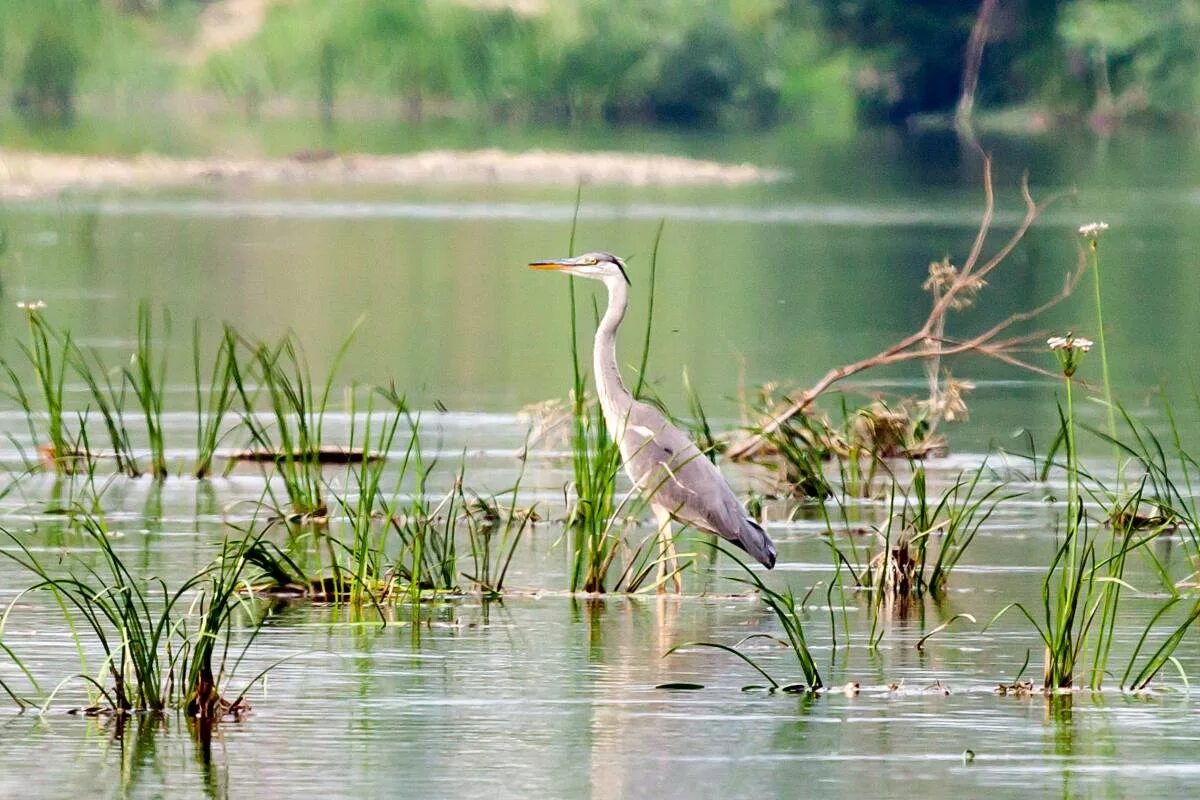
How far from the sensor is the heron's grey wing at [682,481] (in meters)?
7.99

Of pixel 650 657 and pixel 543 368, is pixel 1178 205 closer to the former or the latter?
pixel 543 368

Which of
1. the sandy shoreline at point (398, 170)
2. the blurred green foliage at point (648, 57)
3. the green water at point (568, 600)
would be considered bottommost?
the green water at point (568, 600)

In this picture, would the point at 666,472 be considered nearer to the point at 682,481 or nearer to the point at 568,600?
the point at 682,481

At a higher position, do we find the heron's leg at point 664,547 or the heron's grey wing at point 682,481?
the heron's grey wing at point 682,481

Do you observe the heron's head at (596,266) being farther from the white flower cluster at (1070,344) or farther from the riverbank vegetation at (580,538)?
the white flower cluster at (1070,344)

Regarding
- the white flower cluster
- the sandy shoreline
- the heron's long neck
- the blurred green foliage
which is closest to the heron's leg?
the heron's long neck

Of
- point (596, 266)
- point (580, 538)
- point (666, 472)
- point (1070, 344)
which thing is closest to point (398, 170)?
point (596, 266)

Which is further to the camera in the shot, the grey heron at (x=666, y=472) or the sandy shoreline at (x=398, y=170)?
the sandy shoreline at (x=398, y=170)

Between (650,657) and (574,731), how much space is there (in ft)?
3.04

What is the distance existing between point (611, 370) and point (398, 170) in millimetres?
35461

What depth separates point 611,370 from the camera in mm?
8625

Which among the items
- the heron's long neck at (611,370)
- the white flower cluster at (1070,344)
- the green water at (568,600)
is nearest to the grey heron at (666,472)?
the heron's long neck at (611,370)

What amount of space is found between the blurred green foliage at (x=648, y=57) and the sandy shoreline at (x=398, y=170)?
17325mm

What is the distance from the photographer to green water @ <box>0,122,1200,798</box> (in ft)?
18.9
